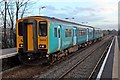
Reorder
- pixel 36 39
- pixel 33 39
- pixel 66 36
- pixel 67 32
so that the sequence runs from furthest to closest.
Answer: pixel 67 32 < pixel 66 36 < pixel 33 39 < pixel 36 39

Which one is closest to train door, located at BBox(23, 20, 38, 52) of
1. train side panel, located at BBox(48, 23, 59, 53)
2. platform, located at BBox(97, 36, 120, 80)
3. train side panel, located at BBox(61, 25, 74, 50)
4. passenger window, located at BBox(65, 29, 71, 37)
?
train side panel, located at BBox(48, 23, 59, 53)

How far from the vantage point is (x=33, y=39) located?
1522cm

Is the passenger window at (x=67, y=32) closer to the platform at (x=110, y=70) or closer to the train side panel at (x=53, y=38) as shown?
the train side panel at (x=53, y=38)

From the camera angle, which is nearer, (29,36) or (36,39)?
(36,39)

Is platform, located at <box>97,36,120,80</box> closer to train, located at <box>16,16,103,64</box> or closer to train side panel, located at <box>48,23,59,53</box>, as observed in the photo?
train side panel, located at <box>48,23,59,53</box>

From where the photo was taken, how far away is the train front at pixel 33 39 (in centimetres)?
1503

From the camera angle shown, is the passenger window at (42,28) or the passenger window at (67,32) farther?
the passenger window at (67,32)

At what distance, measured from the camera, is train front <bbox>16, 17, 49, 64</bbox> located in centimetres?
1503

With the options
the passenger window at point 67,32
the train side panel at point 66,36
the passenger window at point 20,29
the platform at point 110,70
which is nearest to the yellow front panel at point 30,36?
the passenger window at point 20,29

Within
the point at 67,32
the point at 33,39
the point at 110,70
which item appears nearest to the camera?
the point at 110,70

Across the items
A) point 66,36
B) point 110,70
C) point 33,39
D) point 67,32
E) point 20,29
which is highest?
point 20,29

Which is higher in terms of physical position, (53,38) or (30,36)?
(30,36)

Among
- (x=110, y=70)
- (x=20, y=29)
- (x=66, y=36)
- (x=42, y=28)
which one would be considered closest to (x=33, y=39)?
(x=42, y=28)

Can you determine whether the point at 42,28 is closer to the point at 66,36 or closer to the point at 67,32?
the point at 66,36
